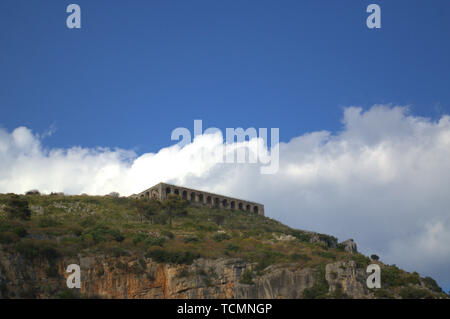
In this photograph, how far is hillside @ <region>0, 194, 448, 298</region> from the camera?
59.8 metres

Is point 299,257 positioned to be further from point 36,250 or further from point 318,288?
point 36,250

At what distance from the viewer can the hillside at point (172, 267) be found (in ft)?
196

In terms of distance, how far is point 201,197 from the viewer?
11081 centimetres

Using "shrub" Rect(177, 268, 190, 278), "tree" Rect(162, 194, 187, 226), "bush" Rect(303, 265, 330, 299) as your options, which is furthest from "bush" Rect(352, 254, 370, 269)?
"tree" Rect(162, 194, 187, 226)

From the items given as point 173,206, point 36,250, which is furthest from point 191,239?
point 36,250

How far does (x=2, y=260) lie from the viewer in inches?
2235

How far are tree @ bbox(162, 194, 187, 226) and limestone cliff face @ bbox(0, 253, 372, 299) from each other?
25.0 meters

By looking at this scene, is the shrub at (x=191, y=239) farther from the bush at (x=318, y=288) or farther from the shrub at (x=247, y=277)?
the bush at (x=318, y=288)

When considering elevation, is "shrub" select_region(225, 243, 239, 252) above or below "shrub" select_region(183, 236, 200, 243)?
below

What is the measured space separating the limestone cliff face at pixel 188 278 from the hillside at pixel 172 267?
10 centimetres

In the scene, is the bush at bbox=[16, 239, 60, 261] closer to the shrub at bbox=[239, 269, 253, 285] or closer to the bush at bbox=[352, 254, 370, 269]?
the shrub at bbox=[239, 269, 253, 285]

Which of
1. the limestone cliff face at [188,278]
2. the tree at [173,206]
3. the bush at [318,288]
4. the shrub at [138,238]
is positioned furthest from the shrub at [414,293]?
the tree at [173,206]
